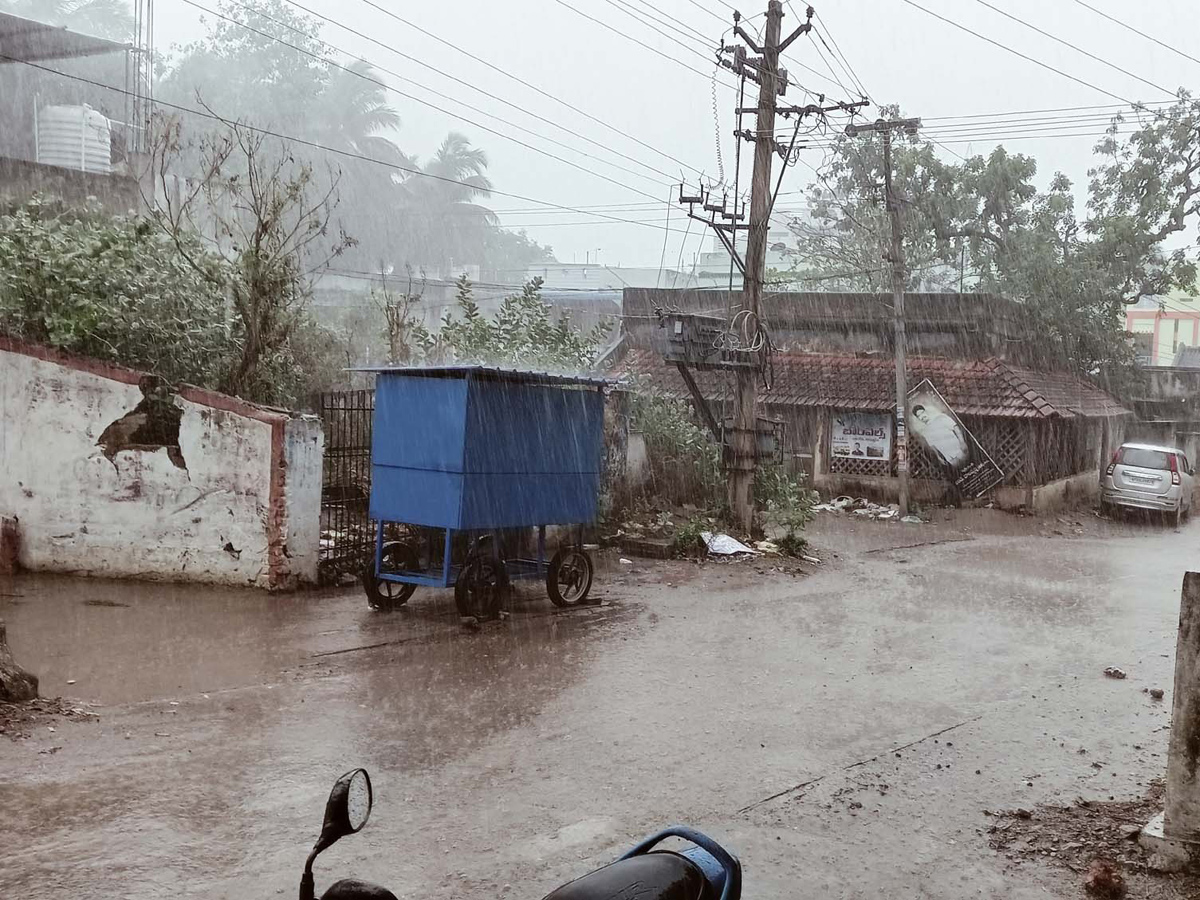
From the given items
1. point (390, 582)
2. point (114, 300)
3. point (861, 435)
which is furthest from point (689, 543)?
point (861, 435)

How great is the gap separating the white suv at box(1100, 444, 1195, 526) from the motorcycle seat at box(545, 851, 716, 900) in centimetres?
2332

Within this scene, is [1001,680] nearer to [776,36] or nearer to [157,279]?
[157,279]

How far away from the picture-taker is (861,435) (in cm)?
2444

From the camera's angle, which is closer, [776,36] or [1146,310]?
[776,36]

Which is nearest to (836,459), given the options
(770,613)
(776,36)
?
(776,36)

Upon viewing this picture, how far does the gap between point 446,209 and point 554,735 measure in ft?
148

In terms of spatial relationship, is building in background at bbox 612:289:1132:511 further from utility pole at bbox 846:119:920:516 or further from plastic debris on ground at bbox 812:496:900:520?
utility pole at bbox 846:119:920:516

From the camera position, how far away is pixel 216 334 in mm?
12117

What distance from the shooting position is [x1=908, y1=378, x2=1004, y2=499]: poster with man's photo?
76.4 feet

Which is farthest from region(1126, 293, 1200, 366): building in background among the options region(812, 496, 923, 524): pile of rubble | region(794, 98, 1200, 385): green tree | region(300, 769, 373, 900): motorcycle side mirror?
region(300, 769, 373, 900): motorcycle side mirror

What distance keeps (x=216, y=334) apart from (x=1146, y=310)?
220 feet

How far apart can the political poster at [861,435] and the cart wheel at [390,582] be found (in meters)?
15.7

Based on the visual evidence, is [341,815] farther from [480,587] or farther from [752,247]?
[752,247]

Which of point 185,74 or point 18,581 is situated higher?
point 185,74
